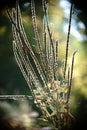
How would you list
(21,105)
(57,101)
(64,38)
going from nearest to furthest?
(57,101), (21,105), (64,38)

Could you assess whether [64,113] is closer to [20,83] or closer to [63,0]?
[20,83]

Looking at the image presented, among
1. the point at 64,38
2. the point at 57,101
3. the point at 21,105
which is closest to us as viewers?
the point at 57,101

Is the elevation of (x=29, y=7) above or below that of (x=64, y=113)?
above

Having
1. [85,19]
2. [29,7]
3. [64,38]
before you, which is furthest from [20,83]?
[85,19]

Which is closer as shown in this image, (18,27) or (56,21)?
(18,27)

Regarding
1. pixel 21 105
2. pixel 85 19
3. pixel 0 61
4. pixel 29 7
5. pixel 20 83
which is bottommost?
pixel 21 105

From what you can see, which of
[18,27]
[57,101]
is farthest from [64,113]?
[18,27]
